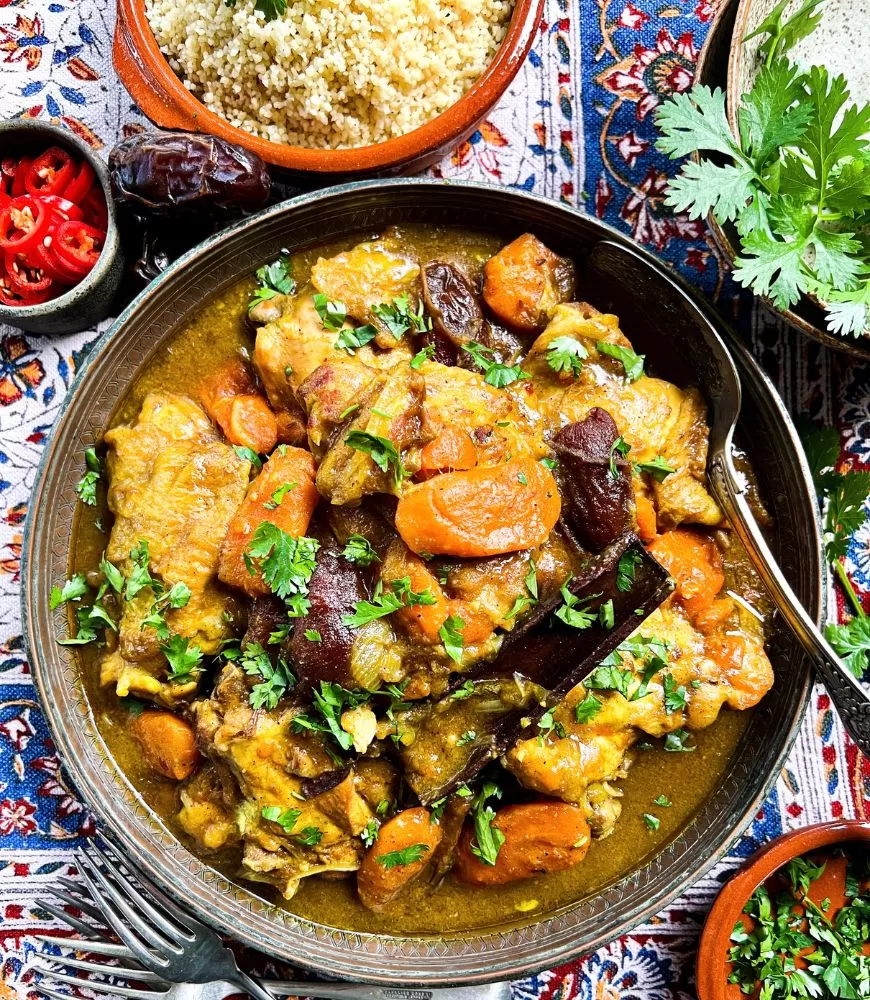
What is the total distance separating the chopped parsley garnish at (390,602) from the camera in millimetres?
2531

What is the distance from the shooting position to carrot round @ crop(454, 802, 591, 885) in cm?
290

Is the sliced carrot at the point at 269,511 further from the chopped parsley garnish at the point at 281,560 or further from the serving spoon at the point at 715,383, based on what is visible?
the serving spoon at the point at 715,383

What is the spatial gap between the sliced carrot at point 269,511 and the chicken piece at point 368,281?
1.77 feet

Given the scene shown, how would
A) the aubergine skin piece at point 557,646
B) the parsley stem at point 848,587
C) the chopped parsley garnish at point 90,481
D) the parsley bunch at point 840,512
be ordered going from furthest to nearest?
the parsley stem at point 848,587 < the parsley bunch at point 840,512 < the chopped parsley garnish at point 90,481 < the aubergine skin piece at point 557,646

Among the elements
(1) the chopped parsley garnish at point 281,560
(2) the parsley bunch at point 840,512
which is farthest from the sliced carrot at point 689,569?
(1) the chopped parsley garnish at point 281,560

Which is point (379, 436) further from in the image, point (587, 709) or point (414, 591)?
point (587, 709)

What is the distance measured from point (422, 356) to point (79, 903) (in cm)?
237

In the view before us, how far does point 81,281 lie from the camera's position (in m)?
3.15

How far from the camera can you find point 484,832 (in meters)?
2.92

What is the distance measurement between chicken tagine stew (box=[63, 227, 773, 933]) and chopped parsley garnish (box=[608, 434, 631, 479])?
0.01m

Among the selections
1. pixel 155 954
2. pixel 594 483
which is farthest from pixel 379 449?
pixel 155 954

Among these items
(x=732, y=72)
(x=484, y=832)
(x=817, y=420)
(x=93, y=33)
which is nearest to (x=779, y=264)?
(x=732, y=72)

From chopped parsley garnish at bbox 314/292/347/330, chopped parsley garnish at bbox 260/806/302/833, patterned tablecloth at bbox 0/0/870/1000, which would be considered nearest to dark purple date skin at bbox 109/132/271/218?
chopped parsley garnish at bbox 314/292/347/330

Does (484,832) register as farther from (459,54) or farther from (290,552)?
(459,54)
